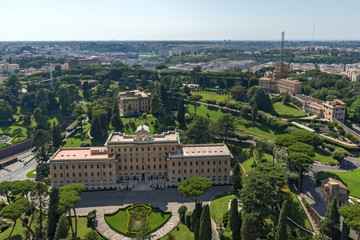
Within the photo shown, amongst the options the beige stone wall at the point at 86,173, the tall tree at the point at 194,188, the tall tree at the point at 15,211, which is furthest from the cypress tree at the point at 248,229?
the tall tree at the point at 15,211

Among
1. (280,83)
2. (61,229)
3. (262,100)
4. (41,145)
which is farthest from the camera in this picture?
(280,83)

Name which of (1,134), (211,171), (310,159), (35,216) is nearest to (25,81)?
(1,134)

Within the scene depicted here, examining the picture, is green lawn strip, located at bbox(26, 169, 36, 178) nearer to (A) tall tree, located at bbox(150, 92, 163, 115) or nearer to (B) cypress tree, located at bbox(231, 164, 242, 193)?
(A) tall tree, located at bbox(150, 92, 163, 115)

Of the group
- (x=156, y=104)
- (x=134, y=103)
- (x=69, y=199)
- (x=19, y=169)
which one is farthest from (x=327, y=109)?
(x=19, y=169)

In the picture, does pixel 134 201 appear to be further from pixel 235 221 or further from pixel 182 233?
pixel 235 221

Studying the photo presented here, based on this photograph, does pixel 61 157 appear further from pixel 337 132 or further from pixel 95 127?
pixel 337 132

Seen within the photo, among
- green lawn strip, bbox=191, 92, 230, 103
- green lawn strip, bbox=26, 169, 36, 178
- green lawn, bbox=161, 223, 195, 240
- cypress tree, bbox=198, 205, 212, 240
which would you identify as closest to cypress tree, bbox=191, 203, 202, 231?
green lawn, bbox=161, 223, 195, 240

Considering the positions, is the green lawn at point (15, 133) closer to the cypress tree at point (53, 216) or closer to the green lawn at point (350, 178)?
the cypress tree at point (53, 216)
